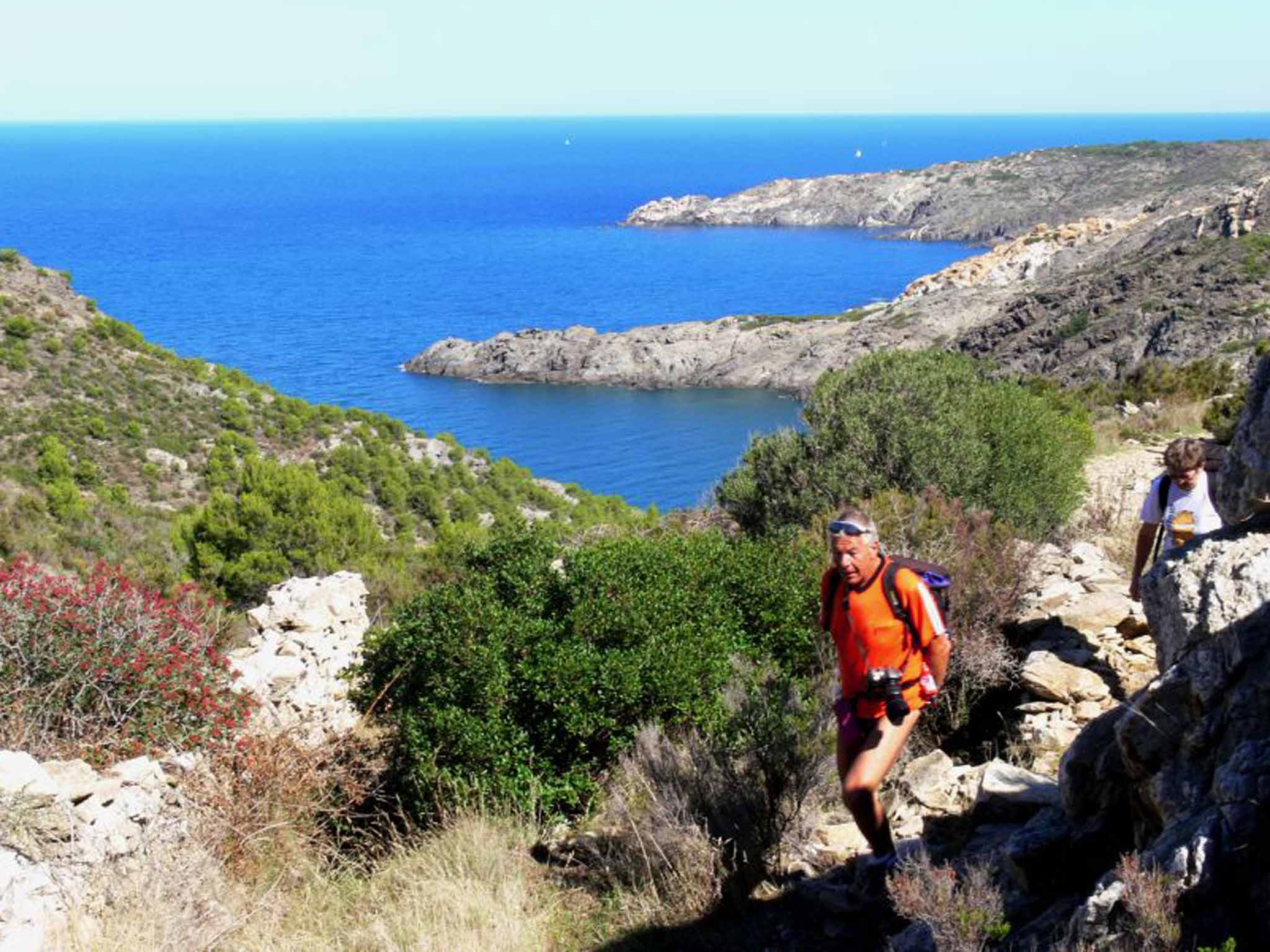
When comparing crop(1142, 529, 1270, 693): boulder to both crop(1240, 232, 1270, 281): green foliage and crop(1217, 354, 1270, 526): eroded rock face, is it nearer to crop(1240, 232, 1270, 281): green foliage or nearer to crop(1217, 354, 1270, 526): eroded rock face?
crop(1217, 354, 1270, 526): eroded rock face

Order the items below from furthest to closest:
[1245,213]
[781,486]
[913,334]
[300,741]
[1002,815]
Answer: [913,334] → [1245,213] → [781,486] → [300,741] → [1002,815]

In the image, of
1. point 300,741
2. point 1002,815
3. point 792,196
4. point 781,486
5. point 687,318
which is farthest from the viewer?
point 792,196

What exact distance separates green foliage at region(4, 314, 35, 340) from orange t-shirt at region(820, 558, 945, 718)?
30934mm

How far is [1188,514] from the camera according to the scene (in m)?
5.82

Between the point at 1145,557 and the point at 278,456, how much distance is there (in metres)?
26.0

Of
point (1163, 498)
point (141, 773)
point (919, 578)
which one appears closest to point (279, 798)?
point (141, 773)

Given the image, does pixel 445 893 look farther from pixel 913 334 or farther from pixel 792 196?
pixel 792 196

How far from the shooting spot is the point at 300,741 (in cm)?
689

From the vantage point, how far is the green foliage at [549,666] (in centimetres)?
625

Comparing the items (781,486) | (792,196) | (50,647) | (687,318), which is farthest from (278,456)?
(792,196)

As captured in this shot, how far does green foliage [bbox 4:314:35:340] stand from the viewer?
29.9 meters

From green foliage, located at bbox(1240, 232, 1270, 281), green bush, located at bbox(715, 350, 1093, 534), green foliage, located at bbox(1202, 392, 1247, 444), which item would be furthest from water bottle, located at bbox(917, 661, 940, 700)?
green foliage, located at bbox(1240, 232, 1270, 281)

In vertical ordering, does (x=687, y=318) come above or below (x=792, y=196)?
below

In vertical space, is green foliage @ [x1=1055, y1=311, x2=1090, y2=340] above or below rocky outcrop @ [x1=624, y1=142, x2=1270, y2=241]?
below
